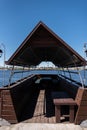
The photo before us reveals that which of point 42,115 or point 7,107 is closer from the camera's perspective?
point 7,107

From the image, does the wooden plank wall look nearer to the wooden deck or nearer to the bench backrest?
the wooden deck

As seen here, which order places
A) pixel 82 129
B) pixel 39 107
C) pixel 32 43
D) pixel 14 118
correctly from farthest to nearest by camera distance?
pixel 39 107 → pixel 32 43 → pixel 14 118 → pixel 82 129

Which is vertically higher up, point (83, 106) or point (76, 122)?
point (83, 106)

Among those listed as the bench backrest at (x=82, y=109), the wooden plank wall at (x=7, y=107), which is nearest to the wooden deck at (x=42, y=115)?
the wooden plank wall at (x=7, y=107)

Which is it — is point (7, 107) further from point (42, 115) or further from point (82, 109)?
point (82, 109)

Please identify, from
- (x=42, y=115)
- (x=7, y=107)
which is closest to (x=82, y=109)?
(x=42, y=115)

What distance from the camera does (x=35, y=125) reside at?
25.9 ft

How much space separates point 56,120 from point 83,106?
1233mm

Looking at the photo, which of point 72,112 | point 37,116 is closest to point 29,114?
point 37,116

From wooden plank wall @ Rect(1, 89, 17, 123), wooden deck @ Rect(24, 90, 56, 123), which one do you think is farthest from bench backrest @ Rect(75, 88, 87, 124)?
wooden plank wall @ Rect(1, 89, 17, 123)

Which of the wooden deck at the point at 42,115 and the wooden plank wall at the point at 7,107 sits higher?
the wooden plank wall at the point at 7,107

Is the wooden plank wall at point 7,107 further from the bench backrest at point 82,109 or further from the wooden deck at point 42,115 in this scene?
the bench backrest at point 82,109

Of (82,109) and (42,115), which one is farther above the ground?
(82,109)

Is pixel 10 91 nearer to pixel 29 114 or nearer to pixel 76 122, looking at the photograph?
pixel 29 114
